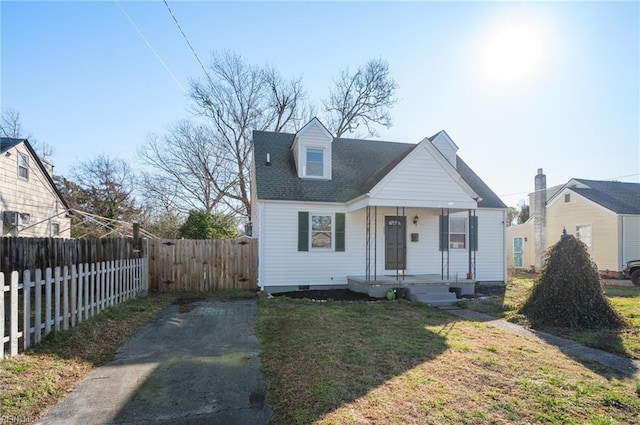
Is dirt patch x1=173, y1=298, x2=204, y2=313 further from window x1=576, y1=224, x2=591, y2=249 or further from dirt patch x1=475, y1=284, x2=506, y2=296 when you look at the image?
window x1=576, y1=224, x2=591, y2=249

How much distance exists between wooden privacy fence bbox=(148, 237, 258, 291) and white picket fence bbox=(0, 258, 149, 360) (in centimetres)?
79

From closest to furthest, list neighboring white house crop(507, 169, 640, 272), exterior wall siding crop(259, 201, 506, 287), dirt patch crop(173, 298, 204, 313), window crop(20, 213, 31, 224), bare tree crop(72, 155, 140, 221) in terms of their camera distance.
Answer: dirt patch crop(173, 298, 204, 313) → exterior wall siding crop(259, 201, 506, 287) → window crop(20, 213, 31, 224) → neighboring white house crop(507, 169, 640, 272) → bare tree crop(72, 155, 140, 221)

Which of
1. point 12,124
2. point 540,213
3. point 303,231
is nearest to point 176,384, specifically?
point 303,231

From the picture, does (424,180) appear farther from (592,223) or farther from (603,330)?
(592,223)

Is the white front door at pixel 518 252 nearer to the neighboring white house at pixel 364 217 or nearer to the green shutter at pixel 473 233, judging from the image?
the neighboring white house at pixel 364 217

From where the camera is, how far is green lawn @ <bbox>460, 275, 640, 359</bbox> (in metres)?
5.79

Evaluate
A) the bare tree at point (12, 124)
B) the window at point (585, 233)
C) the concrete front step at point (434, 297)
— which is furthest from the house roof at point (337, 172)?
the bare tree at point (12, 124)

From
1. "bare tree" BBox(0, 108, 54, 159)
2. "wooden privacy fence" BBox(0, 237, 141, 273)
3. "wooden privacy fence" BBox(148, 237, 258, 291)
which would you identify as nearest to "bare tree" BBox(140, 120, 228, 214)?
"bare tree" BBox(0, 108, 54, 159)

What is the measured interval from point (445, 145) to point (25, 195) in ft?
58.6

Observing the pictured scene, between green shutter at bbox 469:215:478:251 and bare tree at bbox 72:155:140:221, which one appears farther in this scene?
bare tree at bbox 72:155:140:221

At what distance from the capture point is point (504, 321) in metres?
7.76

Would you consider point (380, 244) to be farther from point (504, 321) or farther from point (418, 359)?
point (418, 359)

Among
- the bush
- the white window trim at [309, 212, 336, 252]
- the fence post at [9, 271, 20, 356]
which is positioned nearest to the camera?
the fence post at [9, 271, 20, 356]

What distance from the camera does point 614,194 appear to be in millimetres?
19812
